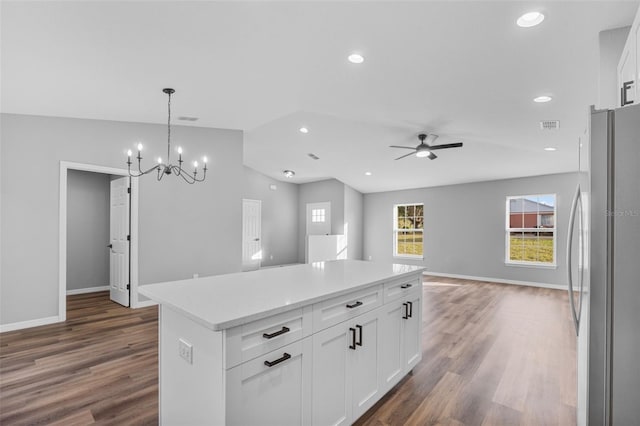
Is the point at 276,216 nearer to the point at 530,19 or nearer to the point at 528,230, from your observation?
the point at 528,230

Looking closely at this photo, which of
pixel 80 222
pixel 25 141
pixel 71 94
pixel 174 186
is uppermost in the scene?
pixel 71 94

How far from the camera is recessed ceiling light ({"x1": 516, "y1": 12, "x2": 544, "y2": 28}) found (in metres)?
2.16

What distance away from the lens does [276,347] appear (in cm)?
149

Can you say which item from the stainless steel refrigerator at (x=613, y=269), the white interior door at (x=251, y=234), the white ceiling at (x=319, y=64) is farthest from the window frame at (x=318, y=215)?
the stainless steel refrigerator at (x=613, y=269)

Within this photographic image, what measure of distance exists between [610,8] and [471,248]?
6404mm

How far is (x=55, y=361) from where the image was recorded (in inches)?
117

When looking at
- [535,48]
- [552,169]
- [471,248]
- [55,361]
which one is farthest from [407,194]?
[55,361]

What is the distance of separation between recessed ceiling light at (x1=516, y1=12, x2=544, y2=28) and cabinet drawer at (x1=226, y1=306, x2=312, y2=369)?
2330 mm

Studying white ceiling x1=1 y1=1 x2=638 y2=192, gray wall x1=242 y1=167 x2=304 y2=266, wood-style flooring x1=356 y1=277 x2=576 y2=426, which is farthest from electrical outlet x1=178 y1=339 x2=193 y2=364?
gray wall x1=242 y1=167 x2=304 y2=266

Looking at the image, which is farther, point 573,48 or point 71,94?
point 71,94

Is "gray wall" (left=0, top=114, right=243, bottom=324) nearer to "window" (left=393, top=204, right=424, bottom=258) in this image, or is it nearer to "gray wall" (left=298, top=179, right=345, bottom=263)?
"gray wall" (left=298, top=179, right=345, bottom=263)

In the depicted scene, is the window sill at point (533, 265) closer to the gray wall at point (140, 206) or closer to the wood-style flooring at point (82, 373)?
the gray wall at point (140, 206)

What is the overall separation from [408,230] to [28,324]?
26.0 feet

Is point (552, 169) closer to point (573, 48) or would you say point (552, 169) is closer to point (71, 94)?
point (573, 48)
